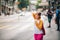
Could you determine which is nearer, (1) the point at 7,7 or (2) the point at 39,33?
(2) the point at 39,33

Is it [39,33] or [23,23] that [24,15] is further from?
[39,33]

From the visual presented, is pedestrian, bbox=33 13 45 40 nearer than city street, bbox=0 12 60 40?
Yes

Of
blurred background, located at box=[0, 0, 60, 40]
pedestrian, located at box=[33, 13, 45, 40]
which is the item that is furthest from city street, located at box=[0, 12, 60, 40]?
pedestrian, located at box=[33, 13, 45, 40]

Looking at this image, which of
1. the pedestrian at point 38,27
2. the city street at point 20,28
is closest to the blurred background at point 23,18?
the city street at point 20,28

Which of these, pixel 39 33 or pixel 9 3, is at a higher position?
pixel 9 3

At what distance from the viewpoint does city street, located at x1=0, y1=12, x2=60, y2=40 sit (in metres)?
4.38

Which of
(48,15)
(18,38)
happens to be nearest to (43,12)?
(48,15)

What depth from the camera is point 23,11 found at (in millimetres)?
4508

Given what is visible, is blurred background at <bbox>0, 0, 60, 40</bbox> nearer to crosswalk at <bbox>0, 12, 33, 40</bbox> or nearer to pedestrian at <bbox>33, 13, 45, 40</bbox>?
crosswalk at <bbox>0, 12, 33, 40</bbox>

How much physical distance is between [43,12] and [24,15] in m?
0.25

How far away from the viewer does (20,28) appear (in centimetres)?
450

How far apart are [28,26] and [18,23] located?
13cm

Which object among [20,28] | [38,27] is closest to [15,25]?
[20,28]

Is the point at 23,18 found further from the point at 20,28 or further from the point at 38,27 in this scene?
the point at 38,27
